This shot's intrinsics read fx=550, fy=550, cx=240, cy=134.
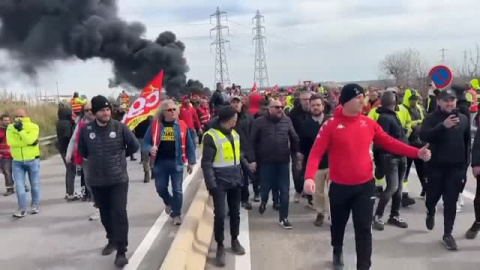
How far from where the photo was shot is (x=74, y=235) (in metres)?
7.62

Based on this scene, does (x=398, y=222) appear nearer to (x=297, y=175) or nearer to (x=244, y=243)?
(x=297, y=175)

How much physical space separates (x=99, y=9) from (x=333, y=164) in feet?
101

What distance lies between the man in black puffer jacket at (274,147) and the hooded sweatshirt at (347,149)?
7.89 ft

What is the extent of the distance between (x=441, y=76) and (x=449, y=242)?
20.4ft

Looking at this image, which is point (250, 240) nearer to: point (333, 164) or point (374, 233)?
point (374, 233)

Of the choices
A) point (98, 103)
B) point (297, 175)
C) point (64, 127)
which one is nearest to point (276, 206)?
point (297, 175)

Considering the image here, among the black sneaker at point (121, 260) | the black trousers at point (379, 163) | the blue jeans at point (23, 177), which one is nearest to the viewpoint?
the black sneaker at point (121, 260)

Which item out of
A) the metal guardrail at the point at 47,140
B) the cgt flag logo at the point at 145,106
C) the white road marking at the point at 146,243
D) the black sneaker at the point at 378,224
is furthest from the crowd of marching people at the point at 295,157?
the metal guardrail at the point at 47,140

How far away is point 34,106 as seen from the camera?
2578 cm

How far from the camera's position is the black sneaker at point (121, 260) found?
603 centimetres

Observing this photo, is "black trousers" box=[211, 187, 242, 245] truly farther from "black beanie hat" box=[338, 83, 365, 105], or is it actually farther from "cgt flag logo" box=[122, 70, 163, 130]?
"cgt flag logo" box=[122, 70, 163, 130]

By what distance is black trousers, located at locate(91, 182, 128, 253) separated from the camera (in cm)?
613

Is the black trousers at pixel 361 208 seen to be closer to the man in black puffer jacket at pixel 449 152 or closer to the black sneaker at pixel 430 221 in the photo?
the man in black puffer jacket at pixel 449 152

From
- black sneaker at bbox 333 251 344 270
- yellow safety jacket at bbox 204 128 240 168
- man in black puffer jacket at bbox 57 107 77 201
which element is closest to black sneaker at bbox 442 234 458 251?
black sneaker at bbox 333 251 344 270
